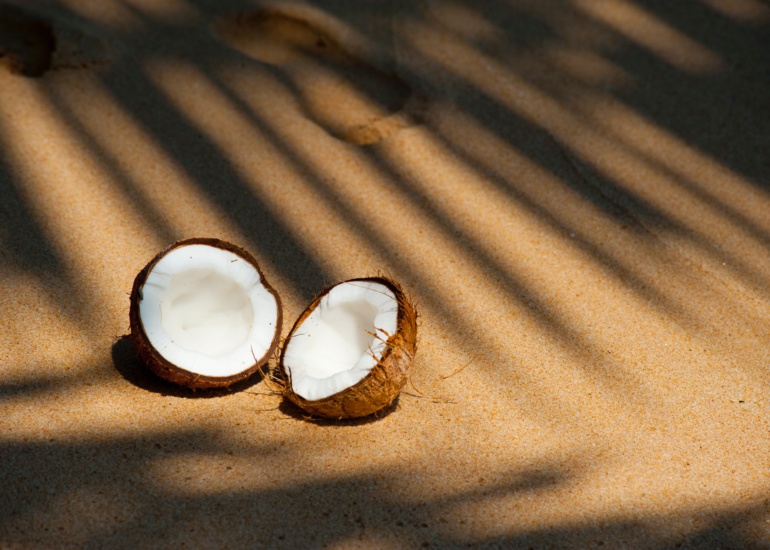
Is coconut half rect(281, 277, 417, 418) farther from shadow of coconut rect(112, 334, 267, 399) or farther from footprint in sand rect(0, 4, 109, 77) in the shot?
footprint in sand rect(0, 4, 109, 77)

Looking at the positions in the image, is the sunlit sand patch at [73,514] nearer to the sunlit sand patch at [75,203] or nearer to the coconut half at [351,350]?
the coconut half at [351,350]

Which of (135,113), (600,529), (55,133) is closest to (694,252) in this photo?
(600,529)

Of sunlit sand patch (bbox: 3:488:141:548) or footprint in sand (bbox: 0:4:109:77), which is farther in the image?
footprint in sand (bbox: 0:4:109:77)

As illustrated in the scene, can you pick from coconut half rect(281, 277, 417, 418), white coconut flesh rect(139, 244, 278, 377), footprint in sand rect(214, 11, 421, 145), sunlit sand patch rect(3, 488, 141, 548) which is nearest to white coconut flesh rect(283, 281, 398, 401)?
coconut half rect(281, 277, 417, 418)

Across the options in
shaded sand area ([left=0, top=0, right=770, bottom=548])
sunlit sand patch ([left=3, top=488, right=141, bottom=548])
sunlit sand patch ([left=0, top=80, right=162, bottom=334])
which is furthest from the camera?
sunlit sand patch ([left=0, top=80, right=162, bottom=334])

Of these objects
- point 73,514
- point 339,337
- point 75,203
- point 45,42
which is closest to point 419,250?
point 339,337

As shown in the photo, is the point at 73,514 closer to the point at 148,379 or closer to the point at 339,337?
the point at 148,379

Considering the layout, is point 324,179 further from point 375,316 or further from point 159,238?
point 375,316
